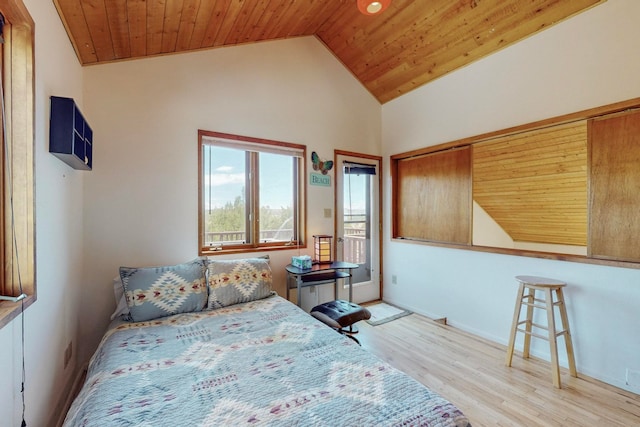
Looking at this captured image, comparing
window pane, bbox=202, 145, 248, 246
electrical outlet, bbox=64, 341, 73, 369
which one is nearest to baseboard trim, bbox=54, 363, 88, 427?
electrical outlet, bbox=64, 341, 73, 369

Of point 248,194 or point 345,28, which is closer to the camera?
point 248,194

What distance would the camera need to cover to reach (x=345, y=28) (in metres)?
3.31

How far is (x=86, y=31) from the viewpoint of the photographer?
6.42 ft

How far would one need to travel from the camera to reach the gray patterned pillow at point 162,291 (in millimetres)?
2041

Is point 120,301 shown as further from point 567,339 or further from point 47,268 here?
point 567,339

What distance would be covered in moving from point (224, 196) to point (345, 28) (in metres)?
2.38

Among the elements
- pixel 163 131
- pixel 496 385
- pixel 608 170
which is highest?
pixel 163 131

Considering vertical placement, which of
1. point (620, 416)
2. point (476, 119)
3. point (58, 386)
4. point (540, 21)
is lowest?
point (620, 416)

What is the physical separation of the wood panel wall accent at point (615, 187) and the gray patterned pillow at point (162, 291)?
124 inches

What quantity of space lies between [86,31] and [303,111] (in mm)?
2041

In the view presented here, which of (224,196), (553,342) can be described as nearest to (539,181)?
(553,342)

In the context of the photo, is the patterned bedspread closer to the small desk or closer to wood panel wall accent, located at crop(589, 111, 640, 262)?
the small desk

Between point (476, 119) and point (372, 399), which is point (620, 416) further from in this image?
point (476, 119)

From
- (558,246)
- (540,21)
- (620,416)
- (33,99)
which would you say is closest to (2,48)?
(33,99)
